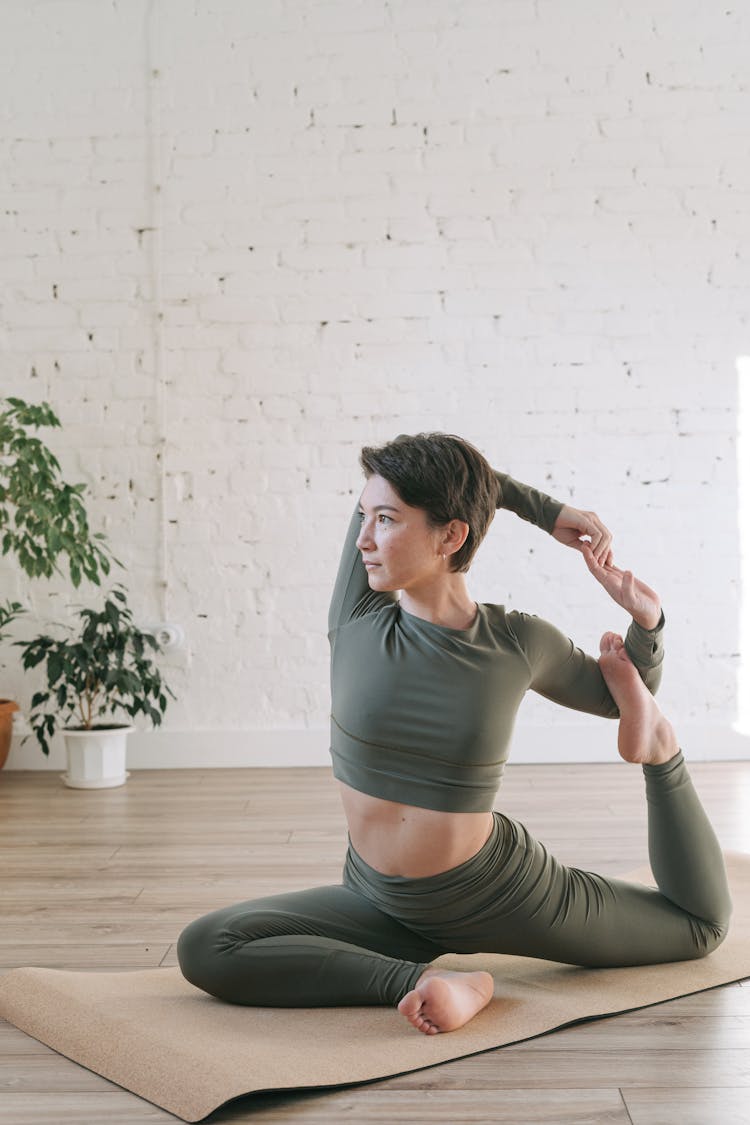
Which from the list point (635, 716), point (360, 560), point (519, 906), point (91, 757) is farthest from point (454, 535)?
point (91, 757)

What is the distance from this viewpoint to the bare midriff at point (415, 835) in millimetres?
1938

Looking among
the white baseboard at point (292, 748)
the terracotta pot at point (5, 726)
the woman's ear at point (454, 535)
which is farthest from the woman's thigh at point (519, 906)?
the terracotta pot at point (5, 726)

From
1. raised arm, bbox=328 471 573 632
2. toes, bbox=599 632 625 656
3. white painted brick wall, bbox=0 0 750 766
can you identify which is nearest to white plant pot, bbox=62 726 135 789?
white painted brick wall, bbox=0 0 750 766

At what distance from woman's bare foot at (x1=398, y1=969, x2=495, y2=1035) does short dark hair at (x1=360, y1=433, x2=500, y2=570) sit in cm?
66

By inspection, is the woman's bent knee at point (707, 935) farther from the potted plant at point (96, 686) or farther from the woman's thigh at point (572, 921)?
the potted plant at point (96, 686)

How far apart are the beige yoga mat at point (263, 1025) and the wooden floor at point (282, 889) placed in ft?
0.09

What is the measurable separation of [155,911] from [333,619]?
0.87 m

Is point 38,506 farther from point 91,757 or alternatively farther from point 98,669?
point 91,757

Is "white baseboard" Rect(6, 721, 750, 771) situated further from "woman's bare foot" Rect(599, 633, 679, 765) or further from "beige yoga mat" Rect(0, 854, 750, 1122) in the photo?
"woman's bare foot" Rect(599, 633, 679, 765)

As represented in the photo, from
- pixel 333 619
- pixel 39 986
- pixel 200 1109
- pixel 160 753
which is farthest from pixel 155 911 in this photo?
pixel 160 753

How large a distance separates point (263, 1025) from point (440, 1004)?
0.27 m

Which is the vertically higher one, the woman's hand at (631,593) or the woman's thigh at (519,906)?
the woman's hand at (631,593)

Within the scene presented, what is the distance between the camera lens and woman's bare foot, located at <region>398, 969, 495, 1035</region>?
1.82m

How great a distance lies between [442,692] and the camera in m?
1.95
